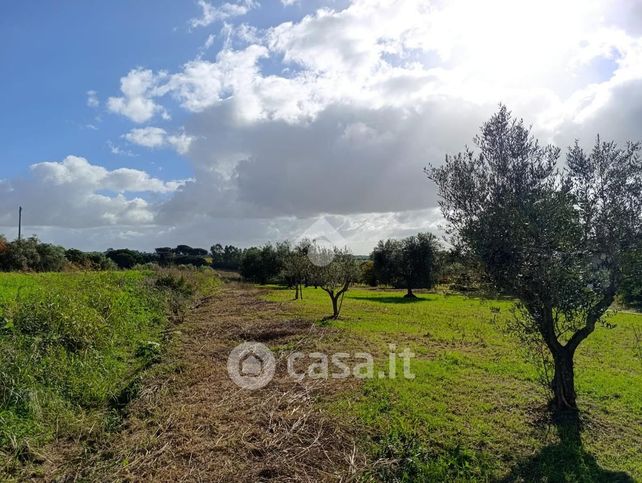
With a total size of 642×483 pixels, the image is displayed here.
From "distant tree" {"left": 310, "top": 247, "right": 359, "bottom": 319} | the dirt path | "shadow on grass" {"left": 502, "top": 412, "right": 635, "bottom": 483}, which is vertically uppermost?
"distant tree" {"left": 310, "top": 247, "right": 359, "bottom": 319}

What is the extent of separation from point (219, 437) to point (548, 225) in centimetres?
674

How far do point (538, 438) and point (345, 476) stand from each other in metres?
3.68

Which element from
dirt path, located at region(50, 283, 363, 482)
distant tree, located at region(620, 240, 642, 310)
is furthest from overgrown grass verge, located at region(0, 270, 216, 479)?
distant tree, located at region(620, 240, 642, 310)

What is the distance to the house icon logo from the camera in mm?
10761

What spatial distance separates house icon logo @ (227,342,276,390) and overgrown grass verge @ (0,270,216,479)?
7.99 feet

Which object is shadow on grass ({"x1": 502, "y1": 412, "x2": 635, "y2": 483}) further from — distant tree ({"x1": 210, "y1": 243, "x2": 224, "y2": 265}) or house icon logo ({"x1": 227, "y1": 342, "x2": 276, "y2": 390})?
distant tree ({"x1": 210, "y1": 243, "x2": 224, "y2": 265})

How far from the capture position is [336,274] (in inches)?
1035

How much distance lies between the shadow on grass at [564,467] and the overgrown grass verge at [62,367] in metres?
7.23

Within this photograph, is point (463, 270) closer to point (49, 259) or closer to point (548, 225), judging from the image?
point (548, 225)

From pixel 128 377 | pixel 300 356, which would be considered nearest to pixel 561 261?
pixel 300 356

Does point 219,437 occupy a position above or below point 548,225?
below

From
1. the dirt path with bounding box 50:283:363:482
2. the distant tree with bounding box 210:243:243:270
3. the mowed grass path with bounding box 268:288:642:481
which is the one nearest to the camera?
the dirt path with bounding box 50:283:363:482

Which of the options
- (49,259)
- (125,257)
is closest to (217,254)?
(125,257)

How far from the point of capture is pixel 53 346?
1105 cm
